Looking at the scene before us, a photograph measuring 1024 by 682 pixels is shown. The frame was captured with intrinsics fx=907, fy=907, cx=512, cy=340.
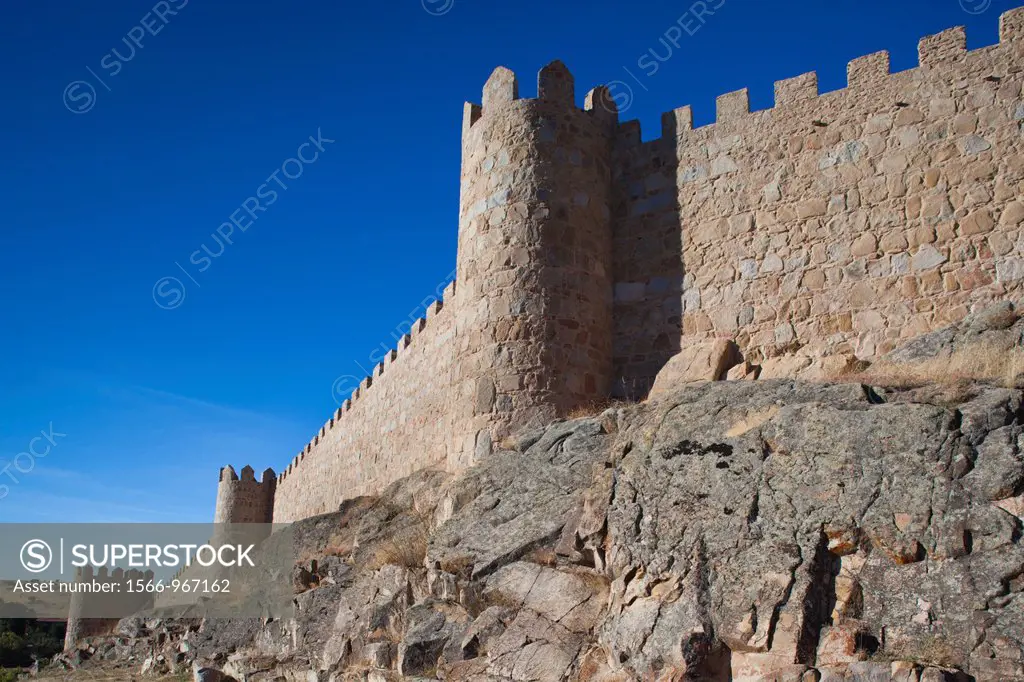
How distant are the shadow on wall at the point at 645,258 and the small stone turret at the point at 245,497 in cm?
2386

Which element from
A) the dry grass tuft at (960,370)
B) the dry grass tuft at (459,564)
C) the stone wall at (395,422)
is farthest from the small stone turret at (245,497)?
the dry grass tuft at (960,370)

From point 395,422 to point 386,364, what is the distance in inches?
69.3

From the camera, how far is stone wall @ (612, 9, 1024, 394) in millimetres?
9609

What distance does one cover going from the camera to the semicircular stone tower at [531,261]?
10.5m

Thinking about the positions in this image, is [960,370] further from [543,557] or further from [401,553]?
[401,553]

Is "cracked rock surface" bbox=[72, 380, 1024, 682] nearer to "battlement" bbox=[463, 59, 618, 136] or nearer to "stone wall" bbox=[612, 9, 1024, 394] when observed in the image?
"stone wall" bbox=[612, 9, 1024, 394]

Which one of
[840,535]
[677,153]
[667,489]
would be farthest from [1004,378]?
[677,153]

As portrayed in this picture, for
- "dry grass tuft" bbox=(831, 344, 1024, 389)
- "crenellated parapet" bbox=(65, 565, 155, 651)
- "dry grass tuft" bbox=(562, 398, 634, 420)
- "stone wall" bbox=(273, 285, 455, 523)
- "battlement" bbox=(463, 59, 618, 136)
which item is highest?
"battlement" bbox=(463, 59, 618, 136)

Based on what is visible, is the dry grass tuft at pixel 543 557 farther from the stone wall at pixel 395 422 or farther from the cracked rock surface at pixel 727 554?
the stone wall at pixel 395 422

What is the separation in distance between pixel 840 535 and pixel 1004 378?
6.85ft

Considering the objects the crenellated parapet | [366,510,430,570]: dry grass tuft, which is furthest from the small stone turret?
[366,510,430,570]: dry grass tuft

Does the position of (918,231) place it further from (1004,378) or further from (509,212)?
(509,212)

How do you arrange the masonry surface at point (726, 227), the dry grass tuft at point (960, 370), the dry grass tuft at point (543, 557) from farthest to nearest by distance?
1. the masonry surface at point (726, 227)
2. the dry grass tuft at point (543, 557)
3. the dry grass tuft at point (960, 370)

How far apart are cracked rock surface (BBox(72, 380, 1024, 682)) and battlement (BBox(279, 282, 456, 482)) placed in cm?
625
